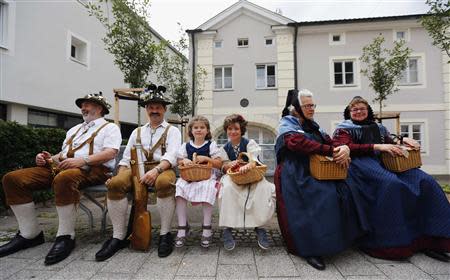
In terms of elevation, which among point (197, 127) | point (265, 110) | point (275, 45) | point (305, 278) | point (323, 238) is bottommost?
point (305, 278)

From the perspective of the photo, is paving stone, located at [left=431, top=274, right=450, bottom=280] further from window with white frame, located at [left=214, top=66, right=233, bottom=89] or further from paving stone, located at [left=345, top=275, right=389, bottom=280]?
window with white frame, located at [left=214, top=66, right=233, bottom=89]

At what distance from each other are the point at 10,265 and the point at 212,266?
→ 1.92m

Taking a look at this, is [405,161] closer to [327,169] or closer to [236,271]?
[327,169]

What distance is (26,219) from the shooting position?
10.0ft

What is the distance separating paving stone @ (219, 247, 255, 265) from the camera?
2.68 meters

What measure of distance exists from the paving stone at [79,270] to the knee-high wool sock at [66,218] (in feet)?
1.30

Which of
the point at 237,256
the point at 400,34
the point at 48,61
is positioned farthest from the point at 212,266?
the point at 400,34

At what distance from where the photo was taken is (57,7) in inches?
380

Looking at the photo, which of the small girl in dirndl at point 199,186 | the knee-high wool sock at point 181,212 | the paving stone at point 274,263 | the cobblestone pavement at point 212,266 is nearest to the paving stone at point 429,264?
the cobblestone pavement at point 212,266

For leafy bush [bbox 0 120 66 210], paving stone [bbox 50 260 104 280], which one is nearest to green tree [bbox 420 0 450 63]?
paving stone [bbox 50 260 104 280]

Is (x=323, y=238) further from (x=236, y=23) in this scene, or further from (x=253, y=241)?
(x=236, y=23)

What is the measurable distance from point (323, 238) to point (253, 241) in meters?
0.92

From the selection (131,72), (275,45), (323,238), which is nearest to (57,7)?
(131,72)

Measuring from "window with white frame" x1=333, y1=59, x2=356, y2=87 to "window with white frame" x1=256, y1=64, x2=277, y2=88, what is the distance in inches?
107
